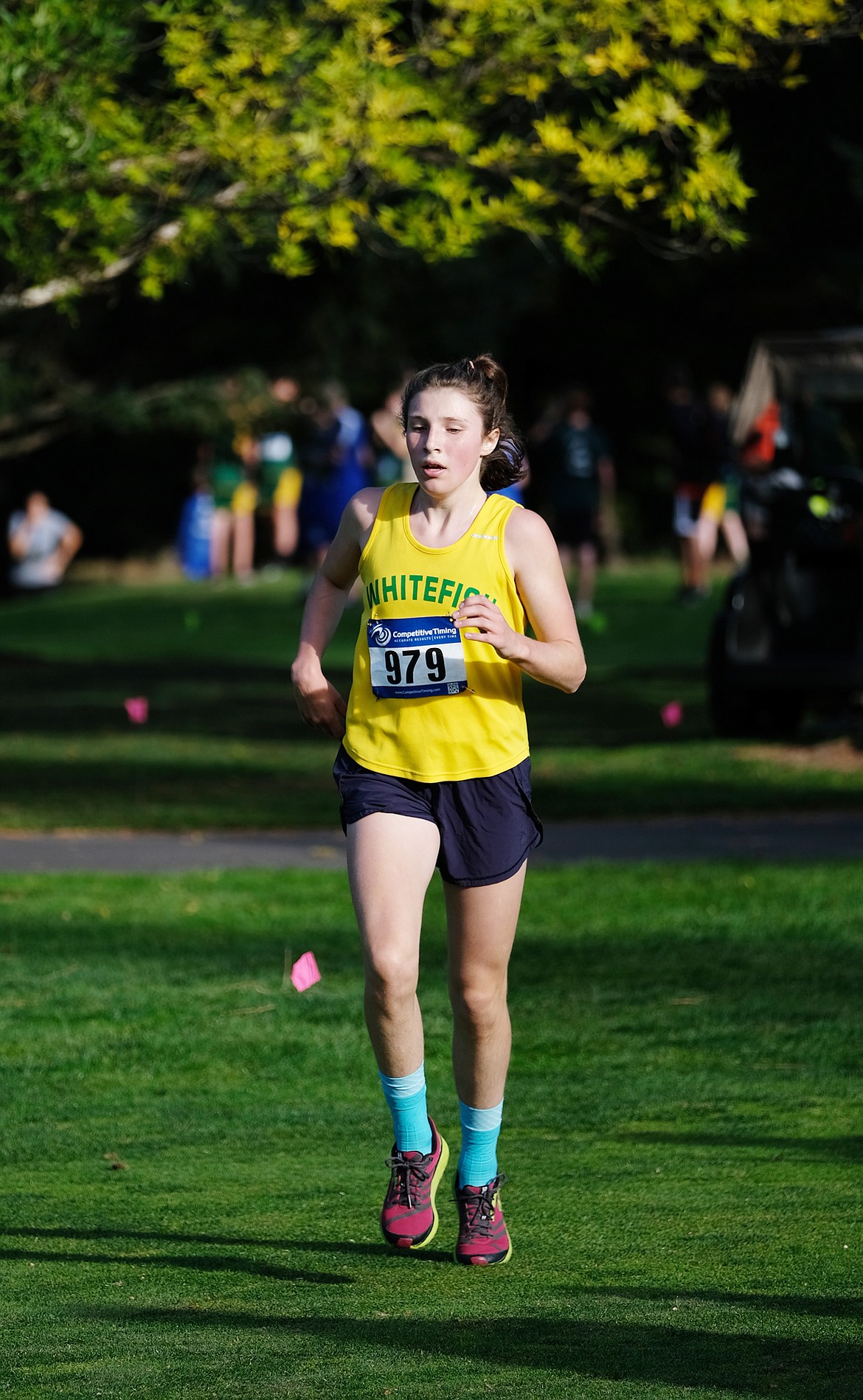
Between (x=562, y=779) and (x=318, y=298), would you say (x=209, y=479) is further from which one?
(x=562, y=779)

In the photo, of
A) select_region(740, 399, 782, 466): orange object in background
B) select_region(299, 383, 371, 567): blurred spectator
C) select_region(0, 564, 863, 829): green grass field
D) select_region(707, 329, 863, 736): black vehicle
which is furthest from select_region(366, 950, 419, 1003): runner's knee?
select_region(299, 383, 371, 567): blurred spectator

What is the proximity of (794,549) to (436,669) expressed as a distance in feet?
30.0

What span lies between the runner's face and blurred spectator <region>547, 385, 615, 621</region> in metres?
17.4

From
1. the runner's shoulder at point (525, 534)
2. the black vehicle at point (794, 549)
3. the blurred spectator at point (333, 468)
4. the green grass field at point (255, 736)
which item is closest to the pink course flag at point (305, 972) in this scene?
the runner's shoulder at point (525, 534)

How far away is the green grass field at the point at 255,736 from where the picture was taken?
38.9 ft

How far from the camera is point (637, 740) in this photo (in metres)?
14.1

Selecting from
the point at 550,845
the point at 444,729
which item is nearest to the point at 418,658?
the point at 444,729

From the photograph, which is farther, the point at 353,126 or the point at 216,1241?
the point at 353,126

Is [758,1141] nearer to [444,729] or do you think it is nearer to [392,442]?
[444,729]

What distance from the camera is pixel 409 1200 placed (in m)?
4.88

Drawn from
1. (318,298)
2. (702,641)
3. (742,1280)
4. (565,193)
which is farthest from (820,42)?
(318,298)

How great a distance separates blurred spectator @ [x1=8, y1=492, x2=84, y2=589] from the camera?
98.7 feet

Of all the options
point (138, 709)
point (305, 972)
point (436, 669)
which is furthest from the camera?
point (138, 709)

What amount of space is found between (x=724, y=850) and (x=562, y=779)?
7.42 feet
